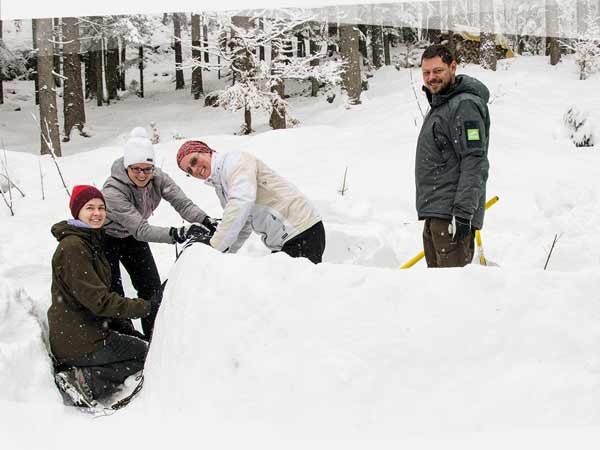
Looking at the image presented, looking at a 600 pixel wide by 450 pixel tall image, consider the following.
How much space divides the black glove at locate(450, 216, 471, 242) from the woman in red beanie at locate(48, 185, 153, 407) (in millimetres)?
1452

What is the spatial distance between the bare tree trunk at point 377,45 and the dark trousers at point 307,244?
52.8ft

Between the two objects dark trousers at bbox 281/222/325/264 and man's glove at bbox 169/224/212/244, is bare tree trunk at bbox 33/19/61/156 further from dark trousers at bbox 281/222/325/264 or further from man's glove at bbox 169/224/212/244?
dark trousers at bbox 281/222/325/264

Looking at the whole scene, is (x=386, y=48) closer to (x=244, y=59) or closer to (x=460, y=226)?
(x=244, y=59)

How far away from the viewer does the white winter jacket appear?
2.93 m

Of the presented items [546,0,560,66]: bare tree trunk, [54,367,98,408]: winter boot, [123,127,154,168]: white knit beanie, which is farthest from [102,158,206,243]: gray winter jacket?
[546,0,560,66]: bare tree trunk

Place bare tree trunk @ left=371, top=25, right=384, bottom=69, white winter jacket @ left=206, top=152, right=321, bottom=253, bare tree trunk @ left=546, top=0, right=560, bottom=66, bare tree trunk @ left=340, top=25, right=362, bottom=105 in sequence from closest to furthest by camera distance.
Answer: white winter jacket @ left=206, top=152, right=321, bottom=253 < bare tree trunk @ left=546, top=0, right=560, bottom=66 < bare tree trunk @ left=340, top=25, right=362, bottom=105 < bare tree trunk @ left=371, top=25, right=384, bottom=69

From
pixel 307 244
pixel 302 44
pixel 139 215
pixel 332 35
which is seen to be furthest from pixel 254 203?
pixel 302 44

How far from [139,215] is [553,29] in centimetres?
1262

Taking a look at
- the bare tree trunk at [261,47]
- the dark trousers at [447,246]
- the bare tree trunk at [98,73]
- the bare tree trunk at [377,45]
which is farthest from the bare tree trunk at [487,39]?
Result: the bare tree trunk at [98,73]

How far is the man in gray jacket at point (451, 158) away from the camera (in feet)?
8.83

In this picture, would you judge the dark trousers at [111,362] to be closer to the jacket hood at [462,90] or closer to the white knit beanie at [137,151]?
the white knit beanie at [137,151]

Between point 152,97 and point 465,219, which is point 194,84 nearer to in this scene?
point 152,97

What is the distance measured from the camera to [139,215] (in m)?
3.29

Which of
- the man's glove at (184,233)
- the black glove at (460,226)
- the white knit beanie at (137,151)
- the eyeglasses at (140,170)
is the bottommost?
the man's glove at (184,233)
